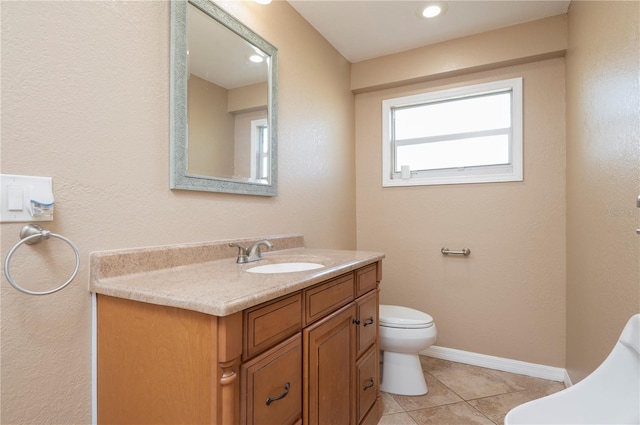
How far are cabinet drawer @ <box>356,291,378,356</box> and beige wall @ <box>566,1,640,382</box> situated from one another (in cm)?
102

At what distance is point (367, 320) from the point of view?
1.63m

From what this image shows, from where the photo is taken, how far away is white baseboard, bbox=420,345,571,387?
221cm

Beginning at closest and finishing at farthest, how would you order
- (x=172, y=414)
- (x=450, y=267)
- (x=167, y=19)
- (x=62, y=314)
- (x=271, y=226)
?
1. (x=172, y=414)
2. (x=62, y=314)
3. (x=167, y=19)
4. (x=271, y=226)
5. (x=450, y=267)

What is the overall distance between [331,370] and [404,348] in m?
0.90

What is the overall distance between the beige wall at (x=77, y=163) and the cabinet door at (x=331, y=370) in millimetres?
674

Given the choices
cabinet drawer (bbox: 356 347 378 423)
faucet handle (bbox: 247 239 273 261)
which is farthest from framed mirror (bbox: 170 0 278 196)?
cabinet drawer (bbox: 356 347 378 423)

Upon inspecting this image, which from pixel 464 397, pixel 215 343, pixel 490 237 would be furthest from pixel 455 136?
pixel 215 343

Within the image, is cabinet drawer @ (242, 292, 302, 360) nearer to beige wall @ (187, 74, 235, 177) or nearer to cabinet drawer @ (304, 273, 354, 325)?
cabinet drawer @ (304, 273, 354, 325)

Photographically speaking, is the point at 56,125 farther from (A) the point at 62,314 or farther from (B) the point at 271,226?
(B) the point at 271,226

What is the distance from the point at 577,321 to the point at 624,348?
1.23m

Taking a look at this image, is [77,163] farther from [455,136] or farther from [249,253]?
[455,136]

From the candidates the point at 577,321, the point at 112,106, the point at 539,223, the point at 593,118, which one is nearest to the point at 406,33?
the point at 593,118

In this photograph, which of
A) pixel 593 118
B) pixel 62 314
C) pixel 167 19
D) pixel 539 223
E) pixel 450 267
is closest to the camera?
pixel 62 314

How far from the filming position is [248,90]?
1695mm
